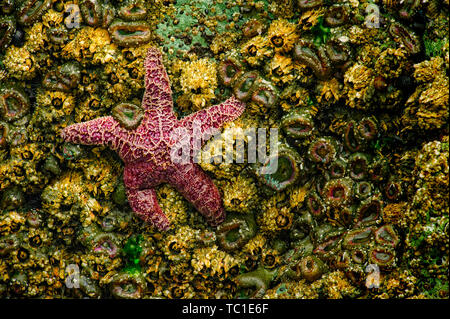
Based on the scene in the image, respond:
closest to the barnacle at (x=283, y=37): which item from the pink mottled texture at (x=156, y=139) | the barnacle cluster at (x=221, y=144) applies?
the barnacle cluster at (x=221, y=144)

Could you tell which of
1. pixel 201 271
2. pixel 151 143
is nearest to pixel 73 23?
pixel 151 143

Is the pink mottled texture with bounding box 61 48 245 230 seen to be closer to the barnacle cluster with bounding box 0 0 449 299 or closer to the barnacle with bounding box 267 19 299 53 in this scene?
the barnacle cluster with bounding box 0 0 449 299

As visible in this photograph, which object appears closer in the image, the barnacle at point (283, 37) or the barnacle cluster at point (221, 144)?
the barnacle cluster at point (221, 144)

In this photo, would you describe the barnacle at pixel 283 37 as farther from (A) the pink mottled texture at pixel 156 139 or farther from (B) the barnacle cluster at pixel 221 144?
(A) the pink mottled texture at pixel 156 139

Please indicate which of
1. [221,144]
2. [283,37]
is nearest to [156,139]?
[221,144]

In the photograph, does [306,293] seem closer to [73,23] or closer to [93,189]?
[93,189]

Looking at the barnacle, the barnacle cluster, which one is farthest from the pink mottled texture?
the barnacle

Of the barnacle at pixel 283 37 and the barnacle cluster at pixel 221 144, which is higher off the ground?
the barnacle at pixel 283 37
